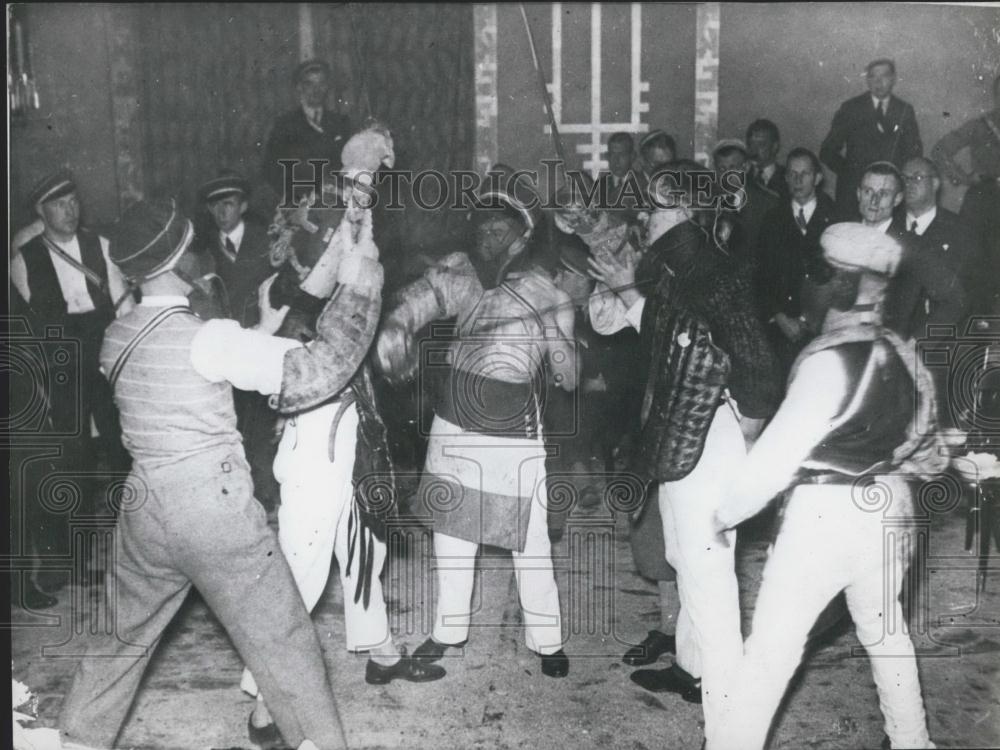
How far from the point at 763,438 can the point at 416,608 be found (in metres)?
1.62

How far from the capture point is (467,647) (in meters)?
3.99

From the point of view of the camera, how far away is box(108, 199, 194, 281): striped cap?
3.31 m

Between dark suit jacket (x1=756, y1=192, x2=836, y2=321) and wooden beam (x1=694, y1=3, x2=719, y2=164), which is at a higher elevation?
wooden beam (x1=694, y1=3, x2=719, y2=164)

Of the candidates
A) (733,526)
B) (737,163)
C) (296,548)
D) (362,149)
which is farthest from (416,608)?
(737,163)

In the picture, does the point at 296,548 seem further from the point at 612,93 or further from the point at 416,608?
the point at 612,93

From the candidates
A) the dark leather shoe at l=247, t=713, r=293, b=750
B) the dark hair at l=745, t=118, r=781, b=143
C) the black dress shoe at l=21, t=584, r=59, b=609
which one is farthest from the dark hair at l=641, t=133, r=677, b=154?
the black dress shoe at l=21, t=584, r=59, b=609

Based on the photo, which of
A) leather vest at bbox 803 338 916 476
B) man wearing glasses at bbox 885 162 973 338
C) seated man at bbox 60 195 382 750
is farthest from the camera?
man wearing glasses at bbox 885 162 973 338

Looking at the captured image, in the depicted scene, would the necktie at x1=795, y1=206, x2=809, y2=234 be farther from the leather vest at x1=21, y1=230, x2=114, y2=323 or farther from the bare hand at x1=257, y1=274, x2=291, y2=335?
the leather vest at x1=21, y1=230, x2=114, y2=323

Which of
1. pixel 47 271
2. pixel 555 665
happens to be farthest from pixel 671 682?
pixel 47 271

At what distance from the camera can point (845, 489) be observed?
343cm

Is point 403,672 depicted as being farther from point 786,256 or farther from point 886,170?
point 886,170

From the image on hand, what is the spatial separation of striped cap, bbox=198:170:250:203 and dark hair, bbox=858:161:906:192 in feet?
7.97

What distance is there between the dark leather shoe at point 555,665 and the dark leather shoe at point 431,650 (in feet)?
1.16

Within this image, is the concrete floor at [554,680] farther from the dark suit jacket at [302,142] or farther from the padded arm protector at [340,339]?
the dark suit jacket at [302,142]
